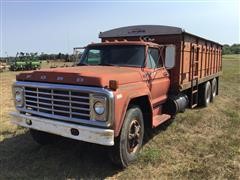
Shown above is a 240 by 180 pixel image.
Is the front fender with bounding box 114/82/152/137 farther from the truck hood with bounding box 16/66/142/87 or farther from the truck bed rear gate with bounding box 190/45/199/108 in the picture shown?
the truck bed rear gate with bounding box 190/45/199/108

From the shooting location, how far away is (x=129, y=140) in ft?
17.7

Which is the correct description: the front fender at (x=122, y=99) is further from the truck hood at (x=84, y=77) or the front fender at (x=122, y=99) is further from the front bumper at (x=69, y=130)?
the front bumper at (x=69, y=130)

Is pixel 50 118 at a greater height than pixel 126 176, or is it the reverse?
Answer: pixel 50 118

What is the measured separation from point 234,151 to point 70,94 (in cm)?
347

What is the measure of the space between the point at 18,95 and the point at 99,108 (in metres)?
1.82

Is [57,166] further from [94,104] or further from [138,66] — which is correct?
[138,66]

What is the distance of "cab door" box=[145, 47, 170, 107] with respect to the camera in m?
6.31

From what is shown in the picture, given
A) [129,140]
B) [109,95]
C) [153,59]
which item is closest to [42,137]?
[129,140]

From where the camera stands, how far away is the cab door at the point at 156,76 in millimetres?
6310

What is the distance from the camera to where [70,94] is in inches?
192

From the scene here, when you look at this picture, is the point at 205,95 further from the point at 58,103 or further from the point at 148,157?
the point at 58,103

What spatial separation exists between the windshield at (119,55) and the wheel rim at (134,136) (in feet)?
4.33

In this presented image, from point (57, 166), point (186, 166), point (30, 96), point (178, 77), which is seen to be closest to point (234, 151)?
point (186, 166)

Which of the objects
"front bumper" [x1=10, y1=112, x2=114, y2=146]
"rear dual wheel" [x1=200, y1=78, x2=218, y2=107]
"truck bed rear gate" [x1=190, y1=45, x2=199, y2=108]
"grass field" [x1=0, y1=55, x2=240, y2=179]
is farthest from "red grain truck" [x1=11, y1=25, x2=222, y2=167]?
"rear dual wheel" [x1=200, y1=78, x2=218, y2=107]
